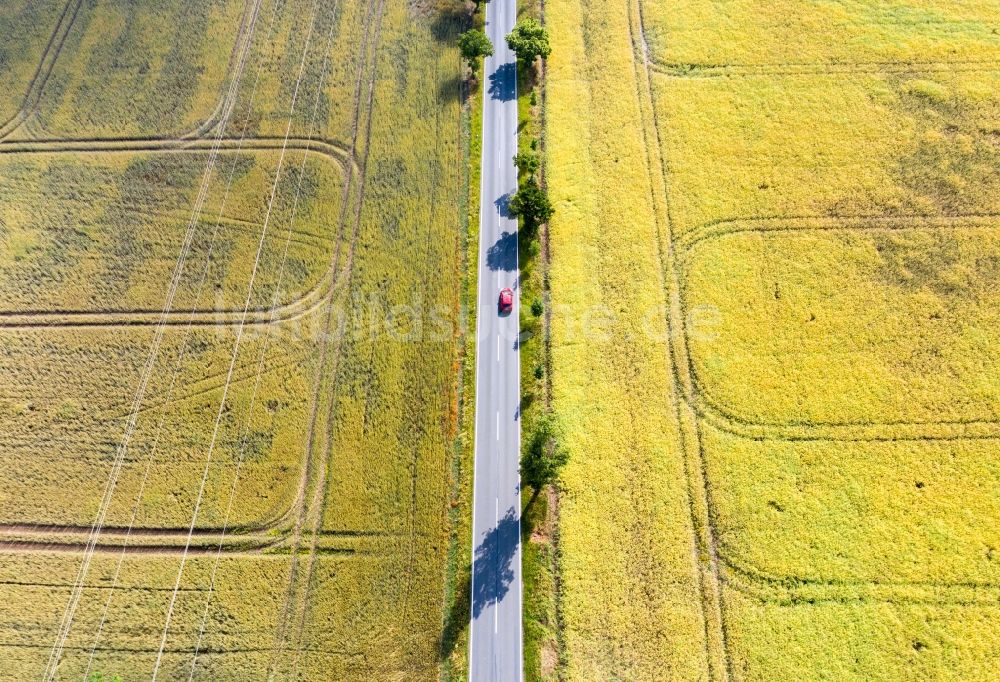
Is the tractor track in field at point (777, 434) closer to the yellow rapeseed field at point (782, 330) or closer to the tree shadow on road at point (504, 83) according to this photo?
the yellow rapeseed field at point (782, 330)

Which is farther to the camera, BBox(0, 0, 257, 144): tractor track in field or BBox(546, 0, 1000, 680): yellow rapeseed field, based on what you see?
BBox(0, 0, 257, 144): tractor track in field

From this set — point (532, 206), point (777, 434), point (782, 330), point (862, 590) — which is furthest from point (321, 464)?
point (862, 590)

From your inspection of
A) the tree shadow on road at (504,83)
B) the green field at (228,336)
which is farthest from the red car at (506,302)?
the tree shadow on road at (504,83)

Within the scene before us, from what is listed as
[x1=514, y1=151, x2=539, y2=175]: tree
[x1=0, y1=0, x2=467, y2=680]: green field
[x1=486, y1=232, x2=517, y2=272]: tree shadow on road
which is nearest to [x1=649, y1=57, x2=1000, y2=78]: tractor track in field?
[x1=514, y1=151, x2=539, y2=175]: tree

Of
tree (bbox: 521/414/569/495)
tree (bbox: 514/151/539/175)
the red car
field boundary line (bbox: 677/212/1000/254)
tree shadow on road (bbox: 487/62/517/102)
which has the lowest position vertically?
tree (bbox: 521/414/569/495)

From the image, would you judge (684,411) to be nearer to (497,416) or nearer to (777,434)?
(777,434)

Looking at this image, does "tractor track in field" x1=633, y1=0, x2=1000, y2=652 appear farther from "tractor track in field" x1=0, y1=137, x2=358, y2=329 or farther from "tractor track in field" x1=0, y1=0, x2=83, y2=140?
"tractor track in field" x1=0, y1=0, x2=83, y2=140

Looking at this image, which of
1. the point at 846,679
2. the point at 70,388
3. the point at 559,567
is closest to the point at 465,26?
the point at 70,388

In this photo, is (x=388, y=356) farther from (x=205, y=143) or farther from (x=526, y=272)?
(x=205, y=143)
